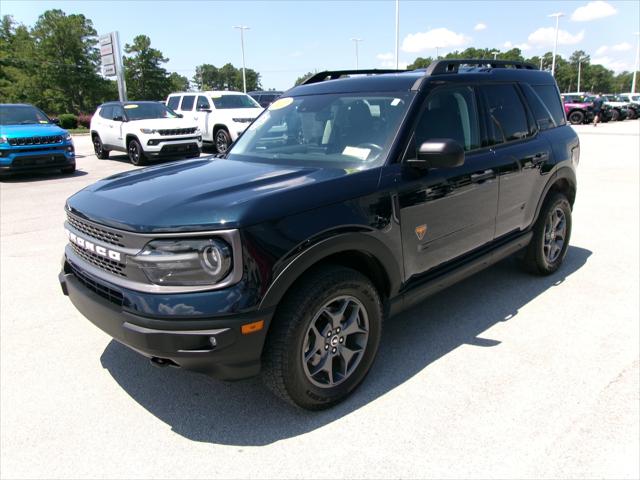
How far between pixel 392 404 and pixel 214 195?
1.58m

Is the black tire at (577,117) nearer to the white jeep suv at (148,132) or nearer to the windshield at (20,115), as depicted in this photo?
the white jeep suv at (148,132)

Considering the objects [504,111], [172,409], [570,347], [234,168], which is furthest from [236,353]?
[504,111]

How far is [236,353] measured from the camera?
7.72 ft

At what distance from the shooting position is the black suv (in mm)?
2330

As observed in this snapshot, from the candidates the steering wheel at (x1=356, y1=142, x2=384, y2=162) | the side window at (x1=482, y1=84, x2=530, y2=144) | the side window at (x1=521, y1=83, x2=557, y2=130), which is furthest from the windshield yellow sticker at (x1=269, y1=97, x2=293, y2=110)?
the side window at (x1=521, y1=83, x2=557, y2=130)

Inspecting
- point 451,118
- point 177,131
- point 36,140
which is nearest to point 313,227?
point 451,118

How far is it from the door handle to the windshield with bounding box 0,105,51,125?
12.1m

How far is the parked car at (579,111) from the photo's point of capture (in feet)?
99.4

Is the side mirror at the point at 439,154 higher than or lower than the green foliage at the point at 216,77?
lower

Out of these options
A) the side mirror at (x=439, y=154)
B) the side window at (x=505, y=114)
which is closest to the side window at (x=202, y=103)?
the side window at (x=505, y=114)

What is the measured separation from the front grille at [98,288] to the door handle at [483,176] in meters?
2.50

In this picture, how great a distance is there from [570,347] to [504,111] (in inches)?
77.0

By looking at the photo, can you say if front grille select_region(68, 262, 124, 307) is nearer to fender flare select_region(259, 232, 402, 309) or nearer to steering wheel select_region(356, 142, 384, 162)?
fender flare select_region(259, 232, 402, 309)

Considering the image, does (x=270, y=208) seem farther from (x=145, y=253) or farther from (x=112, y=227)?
(x=112, y=227)
